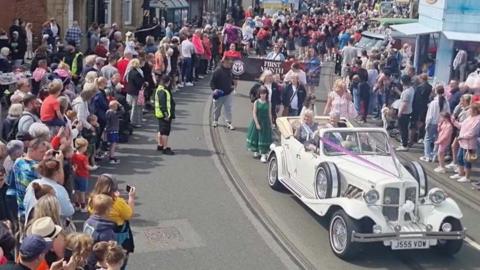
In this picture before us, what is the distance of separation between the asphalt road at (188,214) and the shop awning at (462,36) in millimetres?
10027

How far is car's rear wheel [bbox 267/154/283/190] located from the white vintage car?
2.60ft

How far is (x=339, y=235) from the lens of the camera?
34.7 feet

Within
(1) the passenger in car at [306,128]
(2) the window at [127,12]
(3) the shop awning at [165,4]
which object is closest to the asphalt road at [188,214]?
(1) the passenger in car at [306,128]

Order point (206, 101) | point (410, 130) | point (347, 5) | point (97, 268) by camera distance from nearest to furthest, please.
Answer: point (97, 268) < point (410, 130) < point (206, 101) < point (347, 5)

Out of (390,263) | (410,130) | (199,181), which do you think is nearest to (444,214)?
(390,263)

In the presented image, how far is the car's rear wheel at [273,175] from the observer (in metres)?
13.7

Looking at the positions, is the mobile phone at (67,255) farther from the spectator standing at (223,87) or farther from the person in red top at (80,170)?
the spectator standing at (223,87)

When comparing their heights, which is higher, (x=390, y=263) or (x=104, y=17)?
(x=104, y=17)

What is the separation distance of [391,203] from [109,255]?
203 inches

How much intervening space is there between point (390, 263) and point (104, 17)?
81.4 feet

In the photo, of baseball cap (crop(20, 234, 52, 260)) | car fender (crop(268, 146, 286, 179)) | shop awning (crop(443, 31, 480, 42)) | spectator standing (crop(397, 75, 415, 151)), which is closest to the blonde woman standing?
spectator standing (crop(397, 75, 415, 151))

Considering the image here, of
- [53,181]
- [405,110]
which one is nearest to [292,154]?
[53,181]

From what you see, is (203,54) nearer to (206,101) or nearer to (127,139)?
(206,101)

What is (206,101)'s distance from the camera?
73.2ft
